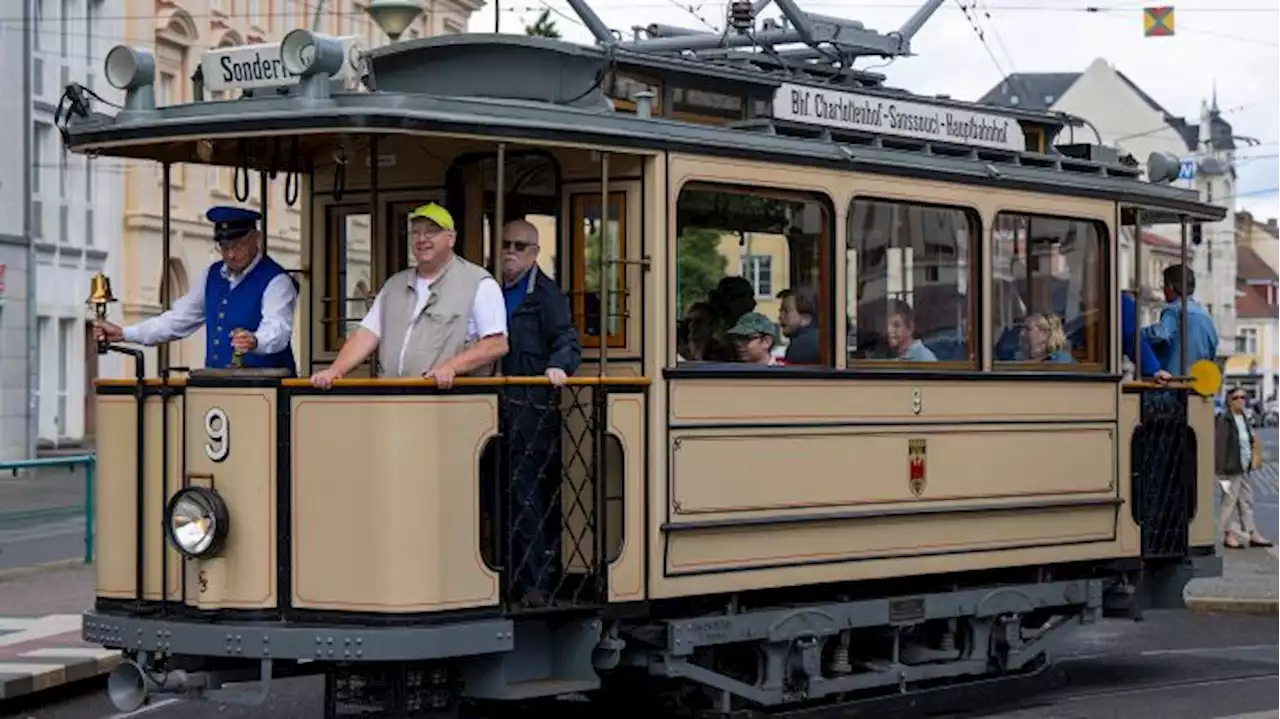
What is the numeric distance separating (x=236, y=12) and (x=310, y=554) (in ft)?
134

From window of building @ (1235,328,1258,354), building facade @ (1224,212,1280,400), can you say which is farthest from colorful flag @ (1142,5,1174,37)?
window of building @ (1235,328,1258,354)

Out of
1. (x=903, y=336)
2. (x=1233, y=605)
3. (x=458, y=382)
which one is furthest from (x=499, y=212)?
(x=1233, y=605)

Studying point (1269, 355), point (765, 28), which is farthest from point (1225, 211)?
point (1269, 355)

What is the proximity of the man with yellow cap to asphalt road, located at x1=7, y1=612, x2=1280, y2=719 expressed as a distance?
1.49 metres

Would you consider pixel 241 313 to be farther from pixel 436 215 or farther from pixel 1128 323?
pixel 1128 323

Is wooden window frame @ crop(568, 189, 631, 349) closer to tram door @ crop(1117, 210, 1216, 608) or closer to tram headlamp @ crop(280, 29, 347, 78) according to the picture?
tram headlamp @ crop(280, 29, 347, 78)

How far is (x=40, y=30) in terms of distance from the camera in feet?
138

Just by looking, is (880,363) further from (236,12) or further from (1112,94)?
(1112,94)

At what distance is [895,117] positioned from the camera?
40.0 ft

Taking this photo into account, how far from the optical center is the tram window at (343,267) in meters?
11.3

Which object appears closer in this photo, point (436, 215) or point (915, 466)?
point (436, 215)

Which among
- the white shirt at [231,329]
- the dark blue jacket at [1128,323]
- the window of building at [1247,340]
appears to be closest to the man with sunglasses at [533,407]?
the white shirt at [231,329]

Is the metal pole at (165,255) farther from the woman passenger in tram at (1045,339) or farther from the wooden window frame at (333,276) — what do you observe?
the woman passenger in tram at (1045,339)

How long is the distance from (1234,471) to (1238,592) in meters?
4.78
